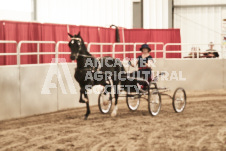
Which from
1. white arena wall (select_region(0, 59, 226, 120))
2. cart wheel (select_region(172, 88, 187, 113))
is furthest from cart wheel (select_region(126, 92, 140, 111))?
white arena wall (select_region(0, 59, 226, 120))

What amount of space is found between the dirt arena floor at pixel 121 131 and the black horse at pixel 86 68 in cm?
70

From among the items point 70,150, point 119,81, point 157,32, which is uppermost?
point 157,32

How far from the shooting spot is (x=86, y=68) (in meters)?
11.0

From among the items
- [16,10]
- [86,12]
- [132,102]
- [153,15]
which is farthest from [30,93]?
[153,15]

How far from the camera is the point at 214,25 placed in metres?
32.2

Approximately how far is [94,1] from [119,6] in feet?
8.40

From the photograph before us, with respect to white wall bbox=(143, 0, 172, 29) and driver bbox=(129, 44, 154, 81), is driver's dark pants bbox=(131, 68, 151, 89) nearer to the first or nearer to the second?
driver bbox=(129, 44, 154, 81)

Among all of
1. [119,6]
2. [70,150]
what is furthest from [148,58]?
[119,6]

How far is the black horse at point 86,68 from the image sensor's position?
1077cm

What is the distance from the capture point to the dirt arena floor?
7.99m

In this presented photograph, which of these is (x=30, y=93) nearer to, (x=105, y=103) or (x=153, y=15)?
(x=105, y=103)

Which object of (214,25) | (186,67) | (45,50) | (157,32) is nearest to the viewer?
(45,50)

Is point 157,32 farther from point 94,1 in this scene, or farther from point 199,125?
point 199,125

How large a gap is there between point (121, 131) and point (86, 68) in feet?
6.90
